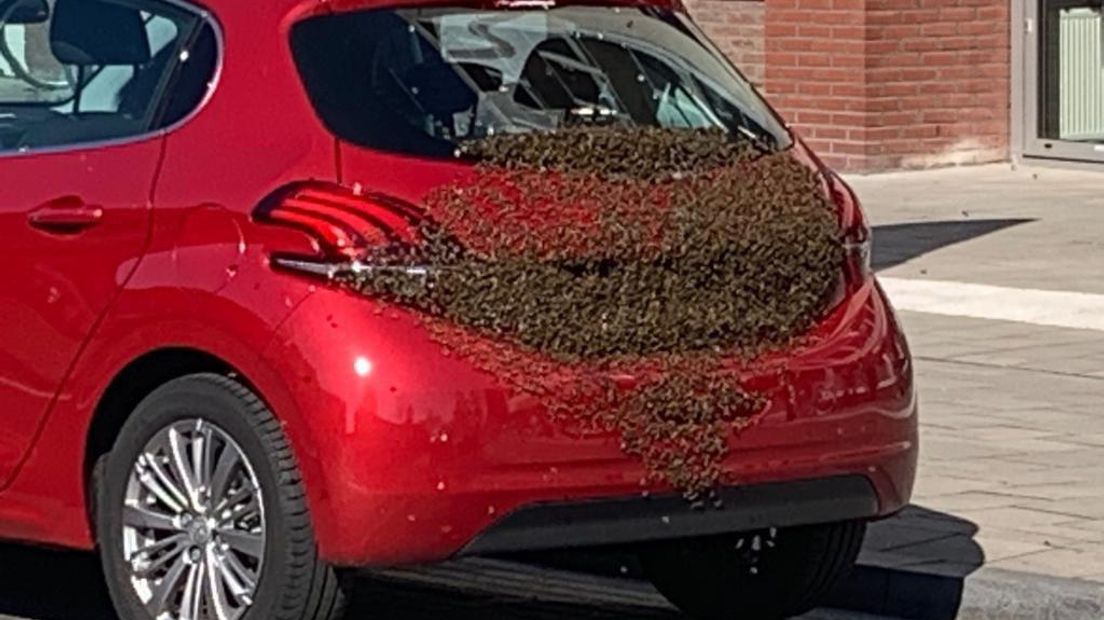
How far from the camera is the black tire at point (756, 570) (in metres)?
7.46

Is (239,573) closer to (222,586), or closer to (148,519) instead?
(222,586)

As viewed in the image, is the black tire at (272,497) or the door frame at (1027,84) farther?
the door frame at (1027,84)

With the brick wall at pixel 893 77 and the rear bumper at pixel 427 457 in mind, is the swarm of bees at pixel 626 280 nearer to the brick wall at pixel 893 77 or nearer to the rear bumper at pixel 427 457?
the rear bumper at pixel 427 457

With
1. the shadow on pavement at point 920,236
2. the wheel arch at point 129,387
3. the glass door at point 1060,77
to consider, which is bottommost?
the shadow on pavement at point 920,236

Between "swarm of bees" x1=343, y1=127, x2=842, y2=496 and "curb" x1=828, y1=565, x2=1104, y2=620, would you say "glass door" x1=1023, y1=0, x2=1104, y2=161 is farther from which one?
"swarm of bees" x1=343, y1=127, x2=842, y2=496

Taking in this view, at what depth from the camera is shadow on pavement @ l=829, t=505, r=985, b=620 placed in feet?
25.0

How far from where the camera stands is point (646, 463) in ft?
→ 22.0

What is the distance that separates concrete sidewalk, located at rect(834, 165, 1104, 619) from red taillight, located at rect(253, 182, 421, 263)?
1.82 metres

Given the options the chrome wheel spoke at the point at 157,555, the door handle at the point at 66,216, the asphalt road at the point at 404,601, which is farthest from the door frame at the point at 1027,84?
the chrome wheel spoke at the point at 157,555

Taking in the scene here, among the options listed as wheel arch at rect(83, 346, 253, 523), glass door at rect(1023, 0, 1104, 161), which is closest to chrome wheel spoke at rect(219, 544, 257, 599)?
wheel arch at rect(83, 346, 253, 523)

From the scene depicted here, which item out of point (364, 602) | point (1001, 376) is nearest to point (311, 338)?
point (364, 602)

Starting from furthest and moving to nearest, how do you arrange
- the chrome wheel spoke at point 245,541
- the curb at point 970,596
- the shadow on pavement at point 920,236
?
A: the shadow on pavement at point 920,236, the curb at point 970,596, the chrome wheel spoke at point 245,541

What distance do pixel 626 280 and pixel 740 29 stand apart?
12.9 m

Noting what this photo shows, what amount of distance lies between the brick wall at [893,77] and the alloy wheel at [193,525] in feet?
38.5
